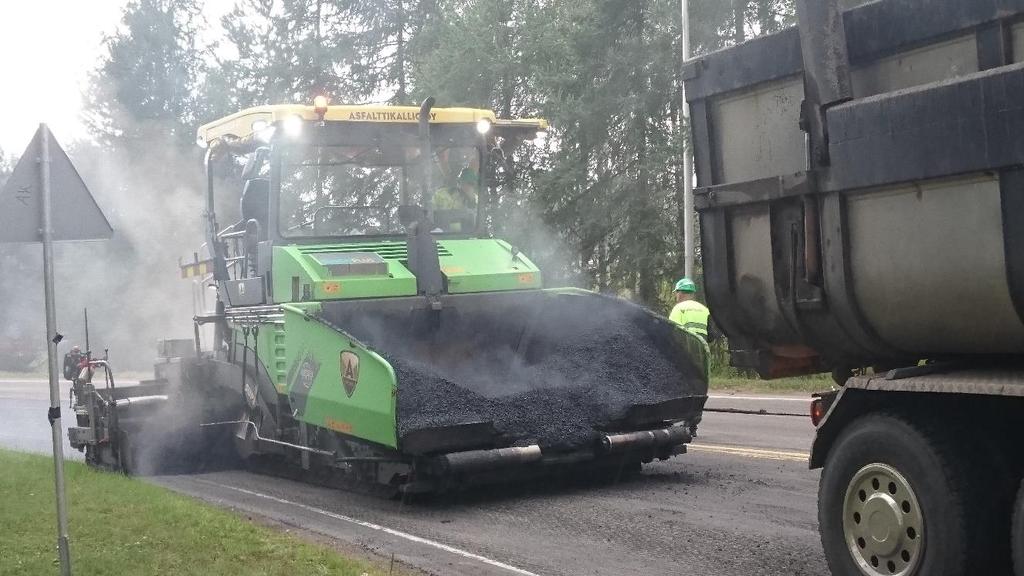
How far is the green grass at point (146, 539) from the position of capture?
6.48 metres

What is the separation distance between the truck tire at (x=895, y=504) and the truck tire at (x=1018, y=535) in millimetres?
185

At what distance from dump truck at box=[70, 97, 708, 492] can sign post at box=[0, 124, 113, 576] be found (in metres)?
2.18

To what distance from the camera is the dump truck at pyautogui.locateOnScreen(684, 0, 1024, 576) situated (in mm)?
4480

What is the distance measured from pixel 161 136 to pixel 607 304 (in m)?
30.4

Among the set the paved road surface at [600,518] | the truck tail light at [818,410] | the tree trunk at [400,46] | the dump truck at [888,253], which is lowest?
the paved road surface at [600,518]

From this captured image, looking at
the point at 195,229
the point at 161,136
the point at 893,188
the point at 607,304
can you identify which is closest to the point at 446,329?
the point at 607,304

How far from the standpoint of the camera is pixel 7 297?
39500mm

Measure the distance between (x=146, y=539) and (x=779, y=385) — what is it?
1217cm

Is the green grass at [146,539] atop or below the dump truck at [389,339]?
below

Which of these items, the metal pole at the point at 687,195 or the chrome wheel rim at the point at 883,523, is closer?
the chrome wheel rim at the point at 883,523

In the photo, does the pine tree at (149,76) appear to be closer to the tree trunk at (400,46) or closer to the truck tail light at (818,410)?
the tree trunk at (400,46)

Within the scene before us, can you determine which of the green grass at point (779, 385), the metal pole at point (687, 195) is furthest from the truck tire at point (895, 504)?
the metal pole at point (687, 195)

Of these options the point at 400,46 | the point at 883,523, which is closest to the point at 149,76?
the point at 400,46

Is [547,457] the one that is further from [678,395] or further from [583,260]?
[583,260]
